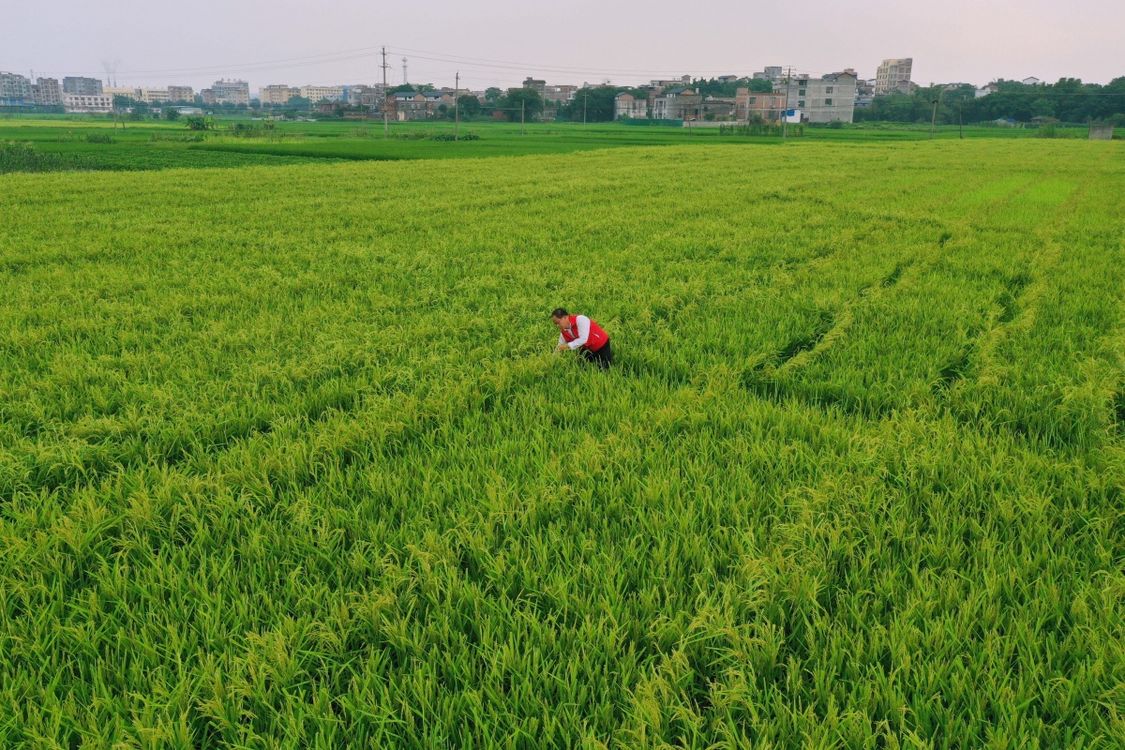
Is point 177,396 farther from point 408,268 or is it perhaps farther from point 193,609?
point 408,268

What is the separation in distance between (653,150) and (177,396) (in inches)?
1455

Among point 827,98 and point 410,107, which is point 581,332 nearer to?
point 827,98

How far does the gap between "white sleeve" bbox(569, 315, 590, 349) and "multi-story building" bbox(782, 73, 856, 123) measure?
122 metres

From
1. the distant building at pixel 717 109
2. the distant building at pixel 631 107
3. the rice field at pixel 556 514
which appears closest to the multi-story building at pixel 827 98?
the distant building at pixel 717 109

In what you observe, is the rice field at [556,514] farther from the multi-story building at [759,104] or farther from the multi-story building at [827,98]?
the multi-story building at [759,104]

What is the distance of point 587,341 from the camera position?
5547mm

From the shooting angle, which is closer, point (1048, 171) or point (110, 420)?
point (110, 420)

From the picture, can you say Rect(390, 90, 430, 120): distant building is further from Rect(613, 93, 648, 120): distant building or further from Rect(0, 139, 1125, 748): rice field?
Rect(0, 139, 1125, 748): rice field

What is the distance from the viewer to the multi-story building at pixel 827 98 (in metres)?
113

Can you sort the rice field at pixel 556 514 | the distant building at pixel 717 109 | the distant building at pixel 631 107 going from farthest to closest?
the distant building at pixel 631 107 < the distant building at pixel 717 109 < the rice field at pixel 556 514

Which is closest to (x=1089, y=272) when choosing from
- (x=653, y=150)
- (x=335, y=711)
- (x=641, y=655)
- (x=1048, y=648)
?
(x=1048, y=648)

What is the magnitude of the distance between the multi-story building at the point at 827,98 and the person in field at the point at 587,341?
399 feet

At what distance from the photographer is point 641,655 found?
237 cm

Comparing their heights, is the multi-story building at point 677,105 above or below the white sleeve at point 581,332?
above
